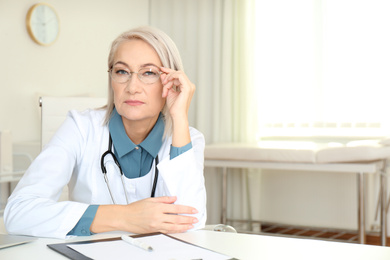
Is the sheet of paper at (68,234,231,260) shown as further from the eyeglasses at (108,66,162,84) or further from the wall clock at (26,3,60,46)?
the wall clock at (26,3,60,46)

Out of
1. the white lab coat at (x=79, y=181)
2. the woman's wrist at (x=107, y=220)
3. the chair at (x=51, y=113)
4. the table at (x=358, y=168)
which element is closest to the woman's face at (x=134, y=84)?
the white lab coat at (x=79, y=181)

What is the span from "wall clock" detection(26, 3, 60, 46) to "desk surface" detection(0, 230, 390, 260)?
Answer: 9.78 feet

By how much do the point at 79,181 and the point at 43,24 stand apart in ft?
8.62

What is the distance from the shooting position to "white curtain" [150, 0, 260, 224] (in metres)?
4.18

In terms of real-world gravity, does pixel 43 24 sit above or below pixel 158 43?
above

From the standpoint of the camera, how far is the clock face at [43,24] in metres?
3.75

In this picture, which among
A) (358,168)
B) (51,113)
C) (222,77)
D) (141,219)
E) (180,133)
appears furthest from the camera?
(222,77)

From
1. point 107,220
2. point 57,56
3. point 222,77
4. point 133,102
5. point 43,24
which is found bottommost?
point 107,220

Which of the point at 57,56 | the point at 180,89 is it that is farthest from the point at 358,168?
the point at 57,56

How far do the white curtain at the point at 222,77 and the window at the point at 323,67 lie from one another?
0.11 metres

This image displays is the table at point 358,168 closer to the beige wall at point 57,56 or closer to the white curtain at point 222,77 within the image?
the white curtain at point 222,77

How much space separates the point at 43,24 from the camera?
3.86 metres

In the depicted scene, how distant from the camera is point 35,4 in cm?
379

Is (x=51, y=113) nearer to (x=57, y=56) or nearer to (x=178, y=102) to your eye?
(x=178, y=102)
